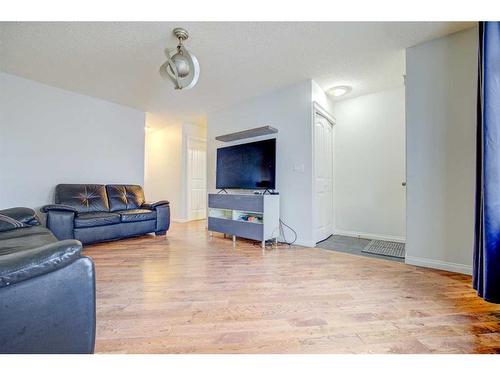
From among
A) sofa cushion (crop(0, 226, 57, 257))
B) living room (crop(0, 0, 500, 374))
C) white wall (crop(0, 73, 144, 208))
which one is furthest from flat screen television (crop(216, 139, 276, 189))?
sofa cushion (crop(0, 226, 57, 257))

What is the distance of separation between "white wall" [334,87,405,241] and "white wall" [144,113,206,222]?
3326mm

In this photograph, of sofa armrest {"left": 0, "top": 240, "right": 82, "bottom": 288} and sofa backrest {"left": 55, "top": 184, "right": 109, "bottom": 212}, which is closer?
sofa armrest {"left": 0, "top": 240, "right": 82, "bottom": 288}

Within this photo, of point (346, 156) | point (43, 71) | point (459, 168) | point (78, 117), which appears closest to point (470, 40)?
point (459, 168)

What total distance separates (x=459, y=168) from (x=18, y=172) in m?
5.25

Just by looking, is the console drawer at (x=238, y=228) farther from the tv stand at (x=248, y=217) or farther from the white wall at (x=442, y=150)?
the white wall at (x=442, y=150)

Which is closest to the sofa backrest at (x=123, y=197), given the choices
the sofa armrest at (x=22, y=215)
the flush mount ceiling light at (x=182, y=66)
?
the sofa armrest at (x=22, y=215)

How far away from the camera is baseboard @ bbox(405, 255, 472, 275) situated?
201cm

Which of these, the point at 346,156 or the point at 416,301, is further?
the point at 346,156

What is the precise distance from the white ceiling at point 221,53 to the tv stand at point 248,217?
165 cm

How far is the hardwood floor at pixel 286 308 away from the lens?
1.10 metres

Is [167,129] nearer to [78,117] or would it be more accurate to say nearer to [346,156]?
[78,117]

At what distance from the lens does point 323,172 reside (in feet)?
11.1

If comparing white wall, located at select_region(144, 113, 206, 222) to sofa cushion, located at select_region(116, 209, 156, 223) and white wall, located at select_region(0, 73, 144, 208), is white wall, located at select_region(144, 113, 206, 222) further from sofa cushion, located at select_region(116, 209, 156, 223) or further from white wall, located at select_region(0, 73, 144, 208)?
sofa cushion, located at select_region(116, 209, 156, 223)
